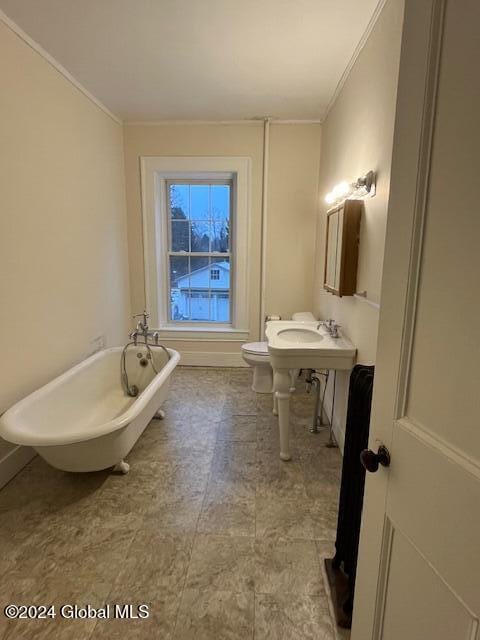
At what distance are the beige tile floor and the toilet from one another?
71 cm

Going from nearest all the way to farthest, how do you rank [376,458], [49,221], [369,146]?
[376,458] < [369,146] < [49,221]

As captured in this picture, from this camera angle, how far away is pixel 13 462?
7.03 ft

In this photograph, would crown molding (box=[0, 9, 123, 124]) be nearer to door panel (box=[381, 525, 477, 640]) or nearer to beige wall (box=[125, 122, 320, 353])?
beige wall (box=[125, 122, 320, 353])

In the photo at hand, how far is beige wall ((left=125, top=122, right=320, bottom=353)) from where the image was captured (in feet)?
11.7

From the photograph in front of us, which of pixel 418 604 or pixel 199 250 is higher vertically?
pixel 199 250

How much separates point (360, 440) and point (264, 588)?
2.47 ft

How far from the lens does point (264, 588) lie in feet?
4.75

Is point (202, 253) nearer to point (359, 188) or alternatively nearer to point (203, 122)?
point (203, 122)

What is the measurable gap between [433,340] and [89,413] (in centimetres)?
254

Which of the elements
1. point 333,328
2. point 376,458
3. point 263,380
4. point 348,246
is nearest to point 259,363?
point 263,380

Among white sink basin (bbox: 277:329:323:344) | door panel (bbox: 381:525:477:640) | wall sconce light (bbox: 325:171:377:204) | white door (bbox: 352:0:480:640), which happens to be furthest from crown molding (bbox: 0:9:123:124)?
door panel (bbox: 381:525:477:640)

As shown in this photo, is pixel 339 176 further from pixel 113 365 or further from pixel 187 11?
pixel 113 365

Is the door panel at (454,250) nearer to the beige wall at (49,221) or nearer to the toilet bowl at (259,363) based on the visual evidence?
the beige wall at (49,221)

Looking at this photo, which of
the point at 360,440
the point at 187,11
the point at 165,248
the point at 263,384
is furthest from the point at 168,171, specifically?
the point at 360,440
